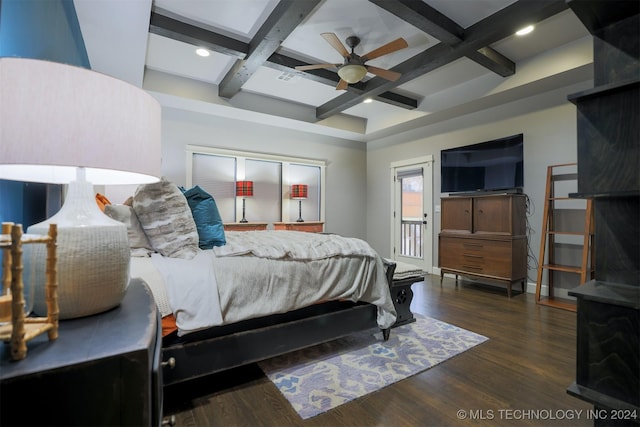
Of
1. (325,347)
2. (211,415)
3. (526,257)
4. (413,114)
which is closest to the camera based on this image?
(211,415)

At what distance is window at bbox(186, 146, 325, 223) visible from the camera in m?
4.68

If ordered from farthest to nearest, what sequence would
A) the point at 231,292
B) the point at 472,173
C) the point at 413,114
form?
1. the point at 413,114
2. the point at 472,173
3. the point at 231,292

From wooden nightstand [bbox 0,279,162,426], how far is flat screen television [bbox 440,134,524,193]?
4421mm

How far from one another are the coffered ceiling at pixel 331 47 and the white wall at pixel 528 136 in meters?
0.24

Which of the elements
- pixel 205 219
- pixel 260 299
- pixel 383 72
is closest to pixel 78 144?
pixel 260 299

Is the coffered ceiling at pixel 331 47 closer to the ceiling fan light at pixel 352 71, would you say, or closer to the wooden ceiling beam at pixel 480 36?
the wooden ceiling beam at pixel 480 36

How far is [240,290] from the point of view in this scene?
1631mm

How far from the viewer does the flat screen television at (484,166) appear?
3859 mm

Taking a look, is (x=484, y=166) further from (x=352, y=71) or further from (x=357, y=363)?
(x=357, y=363)

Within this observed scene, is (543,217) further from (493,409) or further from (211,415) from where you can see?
(211,415)

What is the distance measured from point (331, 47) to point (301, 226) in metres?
2.88

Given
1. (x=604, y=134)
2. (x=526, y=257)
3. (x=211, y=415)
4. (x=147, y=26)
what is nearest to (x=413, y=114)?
(x=526, y=257)

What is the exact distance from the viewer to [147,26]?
2.52 m

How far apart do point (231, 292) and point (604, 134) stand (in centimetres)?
168
